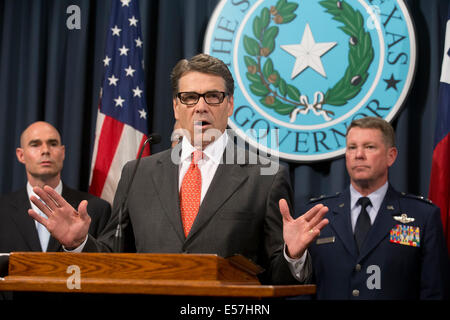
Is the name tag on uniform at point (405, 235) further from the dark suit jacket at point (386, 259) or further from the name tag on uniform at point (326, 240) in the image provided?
the name tag on uniform at point (326, 240)

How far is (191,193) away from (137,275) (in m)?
0.76

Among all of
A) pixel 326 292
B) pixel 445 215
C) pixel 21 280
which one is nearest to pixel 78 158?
pixel 326 292

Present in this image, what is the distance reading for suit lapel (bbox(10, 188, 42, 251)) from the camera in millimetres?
3697

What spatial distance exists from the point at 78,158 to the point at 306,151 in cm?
168

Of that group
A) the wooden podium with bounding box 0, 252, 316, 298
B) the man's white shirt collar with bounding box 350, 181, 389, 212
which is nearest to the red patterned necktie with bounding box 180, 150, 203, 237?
the wooden podium with bounding box 0, 252, 316, 298

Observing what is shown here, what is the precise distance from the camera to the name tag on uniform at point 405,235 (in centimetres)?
314

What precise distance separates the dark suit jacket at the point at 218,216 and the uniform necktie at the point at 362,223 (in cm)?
106

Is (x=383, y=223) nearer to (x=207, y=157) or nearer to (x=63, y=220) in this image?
(x=207, y=157)

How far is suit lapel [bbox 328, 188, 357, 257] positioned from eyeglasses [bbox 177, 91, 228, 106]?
1282 mm

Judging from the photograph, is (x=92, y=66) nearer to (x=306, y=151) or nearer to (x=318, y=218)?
(x=306, y=151)

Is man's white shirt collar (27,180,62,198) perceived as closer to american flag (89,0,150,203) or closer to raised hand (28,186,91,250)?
american flag (89,0,150,203)

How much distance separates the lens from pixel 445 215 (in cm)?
360

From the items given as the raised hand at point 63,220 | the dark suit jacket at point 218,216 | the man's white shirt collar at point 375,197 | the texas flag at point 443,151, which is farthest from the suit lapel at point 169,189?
the texas flag at point 443,151

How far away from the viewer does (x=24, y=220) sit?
3783 millimetres
